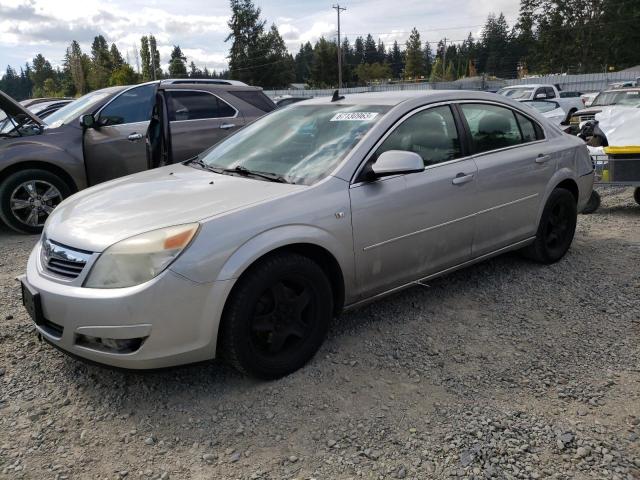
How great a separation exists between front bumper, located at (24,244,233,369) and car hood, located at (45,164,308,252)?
11.1 inches

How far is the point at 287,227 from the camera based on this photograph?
9.68 feet

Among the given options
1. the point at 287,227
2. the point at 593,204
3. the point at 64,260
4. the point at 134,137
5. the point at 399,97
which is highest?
the point at 399,97

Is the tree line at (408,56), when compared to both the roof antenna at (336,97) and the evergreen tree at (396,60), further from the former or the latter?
the roof antenna at (336,97)

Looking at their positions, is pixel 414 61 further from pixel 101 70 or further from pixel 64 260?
pixel 64 260

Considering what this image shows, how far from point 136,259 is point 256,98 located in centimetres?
569

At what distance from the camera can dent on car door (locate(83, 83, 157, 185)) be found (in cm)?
686

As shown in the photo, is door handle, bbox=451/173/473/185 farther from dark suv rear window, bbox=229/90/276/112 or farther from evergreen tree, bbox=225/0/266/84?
evergreen tree, bbox=225/0/266/84

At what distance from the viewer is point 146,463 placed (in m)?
2.45

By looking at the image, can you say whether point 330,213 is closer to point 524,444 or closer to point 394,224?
point 394,224

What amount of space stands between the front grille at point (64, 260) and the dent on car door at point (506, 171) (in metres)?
2.66

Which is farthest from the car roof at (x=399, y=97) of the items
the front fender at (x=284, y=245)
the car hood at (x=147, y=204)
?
the front fender at (x=284, y=245)

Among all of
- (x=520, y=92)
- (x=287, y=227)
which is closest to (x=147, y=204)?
(x=287, y=227)

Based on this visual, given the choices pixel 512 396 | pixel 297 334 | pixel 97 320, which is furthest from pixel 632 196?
pixel 97 320

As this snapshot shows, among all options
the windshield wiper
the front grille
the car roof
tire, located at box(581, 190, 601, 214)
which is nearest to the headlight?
the front grille
